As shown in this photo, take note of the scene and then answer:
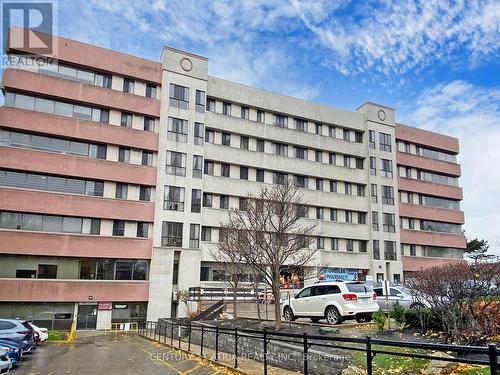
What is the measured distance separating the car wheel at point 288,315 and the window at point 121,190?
22.0m

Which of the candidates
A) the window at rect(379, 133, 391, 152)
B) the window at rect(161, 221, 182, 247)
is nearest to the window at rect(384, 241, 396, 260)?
the window at rect(379, 133, 391, 152)

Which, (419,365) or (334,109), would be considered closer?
(419,365)

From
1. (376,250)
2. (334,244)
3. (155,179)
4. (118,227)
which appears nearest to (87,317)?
(118,227)

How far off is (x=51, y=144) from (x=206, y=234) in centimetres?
1582

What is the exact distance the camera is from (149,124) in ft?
134

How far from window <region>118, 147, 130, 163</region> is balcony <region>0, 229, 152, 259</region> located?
7.01 metres

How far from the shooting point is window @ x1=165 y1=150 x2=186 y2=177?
4034 cm

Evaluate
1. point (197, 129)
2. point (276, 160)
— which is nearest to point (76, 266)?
point (197, 129)

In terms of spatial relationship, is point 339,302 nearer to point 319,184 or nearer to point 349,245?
point 319,184

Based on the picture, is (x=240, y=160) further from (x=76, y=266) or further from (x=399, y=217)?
(x=399, y=217)

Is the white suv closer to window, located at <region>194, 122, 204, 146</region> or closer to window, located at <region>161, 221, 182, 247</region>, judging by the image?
window, located at <region>161, 221, 182, 247</region>

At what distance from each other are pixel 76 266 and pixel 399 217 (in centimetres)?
3638

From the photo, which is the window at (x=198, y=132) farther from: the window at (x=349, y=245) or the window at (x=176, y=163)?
the window at (x=349, y=245)

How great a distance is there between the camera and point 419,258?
52906mm
